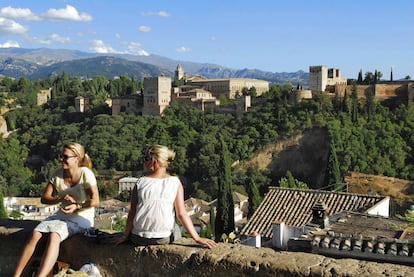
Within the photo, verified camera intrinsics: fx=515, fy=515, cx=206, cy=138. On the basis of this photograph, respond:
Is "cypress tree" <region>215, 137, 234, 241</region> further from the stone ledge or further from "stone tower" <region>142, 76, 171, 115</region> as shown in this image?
"stone tower" <region>142, 76, 171, 115</region>

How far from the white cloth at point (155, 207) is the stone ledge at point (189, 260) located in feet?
0.44

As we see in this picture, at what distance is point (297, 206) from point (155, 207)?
7.25 meters

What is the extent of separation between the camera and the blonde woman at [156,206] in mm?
3658

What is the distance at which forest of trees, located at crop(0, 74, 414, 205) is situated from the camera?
43656mm

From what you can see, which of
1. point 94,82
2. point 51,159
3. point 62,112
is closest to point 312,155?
point 51,159

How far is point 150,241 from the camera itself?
12.2 ft

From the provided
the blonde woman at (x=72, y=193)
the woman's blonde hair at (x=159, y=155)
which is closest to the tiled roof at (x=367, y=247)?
the woman's blonde hair at (x=159, y=155)

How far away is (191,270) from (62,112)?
71789mm

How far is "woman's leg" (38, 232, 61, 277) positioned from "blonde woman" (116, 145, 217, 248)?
510 millimetres

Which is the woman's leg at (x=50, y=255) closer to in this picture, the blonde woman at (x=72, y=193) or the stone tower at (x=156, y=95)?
the blonde woman at (x=72, y=193)

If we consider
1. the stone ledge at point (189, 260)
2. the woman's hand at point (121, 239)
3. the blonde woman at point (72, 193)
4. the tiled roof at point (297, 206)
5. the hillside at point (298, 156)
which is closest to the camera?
the stone ledge at point (189, 260)

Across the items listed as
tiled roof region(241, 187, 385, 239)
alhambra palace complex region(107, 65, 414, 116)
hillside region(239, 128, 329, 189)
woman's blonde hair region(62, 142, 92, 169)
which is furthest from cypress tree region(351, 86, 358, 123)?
woman's blonde hair region(62, 142, 92, 169)

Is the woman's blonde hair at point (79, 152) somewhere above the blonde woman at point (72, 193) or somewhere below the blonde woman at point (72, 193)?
above

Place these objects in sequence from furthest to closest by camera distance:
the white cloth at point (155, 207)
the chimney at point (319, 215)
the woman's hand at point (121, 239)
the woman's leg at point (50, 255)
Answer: the chimney at point (319, 215) < the woman's hand at point (121, 239) < the white cloth at point (155, 207) < the woman's leg at point (50, 255)
